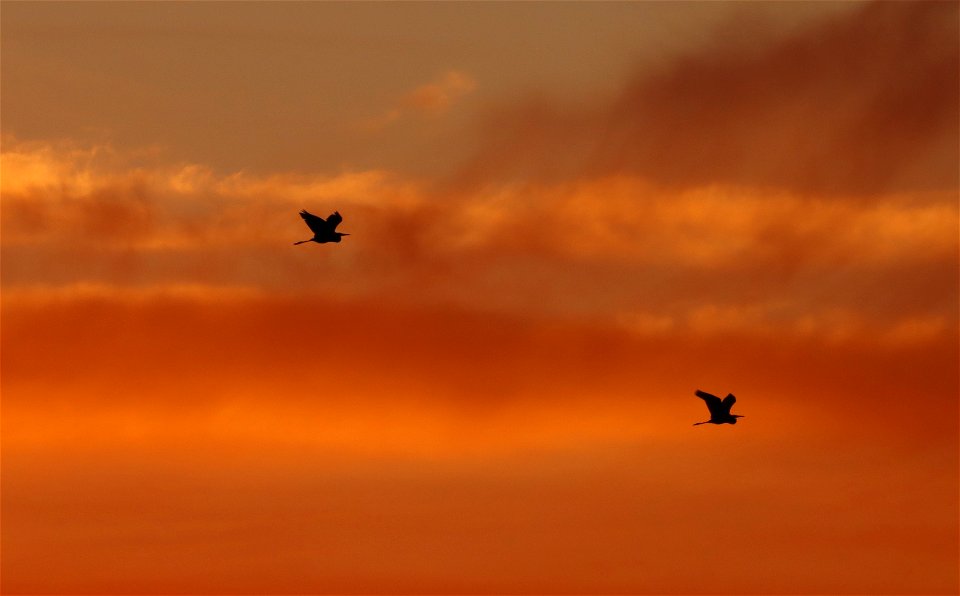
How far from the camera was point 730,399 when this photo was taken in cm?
14012

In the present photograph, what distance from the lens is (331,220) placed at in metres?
132

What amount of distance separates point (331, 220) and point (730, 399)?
28147 mm
